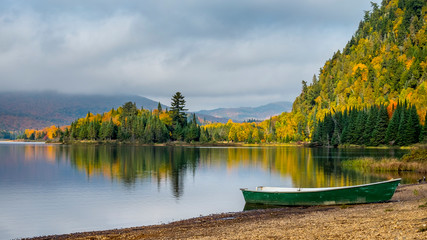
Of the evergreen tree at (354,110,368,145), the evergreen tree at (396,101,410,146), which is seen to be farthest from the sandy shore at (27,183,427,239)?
the evergreen tree at (354,110,368,145)

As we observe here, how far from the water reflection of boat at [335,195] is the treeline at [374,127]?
3267 inches

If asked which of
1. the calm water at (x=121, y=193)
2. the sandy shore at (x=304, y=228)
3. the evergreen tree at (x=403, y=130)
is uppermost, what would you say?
the evergreen tree at (x=403, y=130)

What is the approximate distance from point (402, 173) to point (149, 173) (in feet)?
129

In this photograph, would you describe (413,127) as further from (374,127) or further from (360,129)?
(360,129)

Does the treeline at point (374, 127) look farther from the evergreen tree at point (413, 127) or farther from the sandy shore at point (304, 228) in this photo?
the sandy shore at point (304, 228)

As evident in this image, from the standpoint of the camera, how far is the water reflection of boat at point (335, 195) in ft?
105

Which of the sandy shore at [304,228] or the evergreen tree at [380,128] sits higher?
the evergreen tree at [380,128]

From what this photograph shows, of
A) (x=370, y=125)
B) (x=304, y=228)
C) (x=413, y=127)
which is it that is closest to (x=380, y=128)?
(x=370, y=125)

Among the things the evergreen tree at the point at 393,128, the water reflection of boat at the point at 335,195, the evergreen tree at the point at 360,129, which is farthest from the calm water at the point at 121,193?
the evergreen tree at the point at 360,129

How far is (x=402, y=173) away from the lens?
58.3 meters

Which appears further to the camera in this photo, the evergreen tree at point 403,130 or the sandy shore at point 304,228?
the evergreen tree at point 403,130

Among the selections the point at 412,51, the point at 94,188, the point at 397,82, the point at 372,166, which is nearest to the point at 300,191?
the point at 94,188

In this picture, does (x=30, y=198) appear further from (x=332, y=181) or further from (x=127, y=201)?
(x=332, y=181)

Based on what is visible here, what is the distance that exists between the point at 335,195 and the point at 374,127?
125 metres
